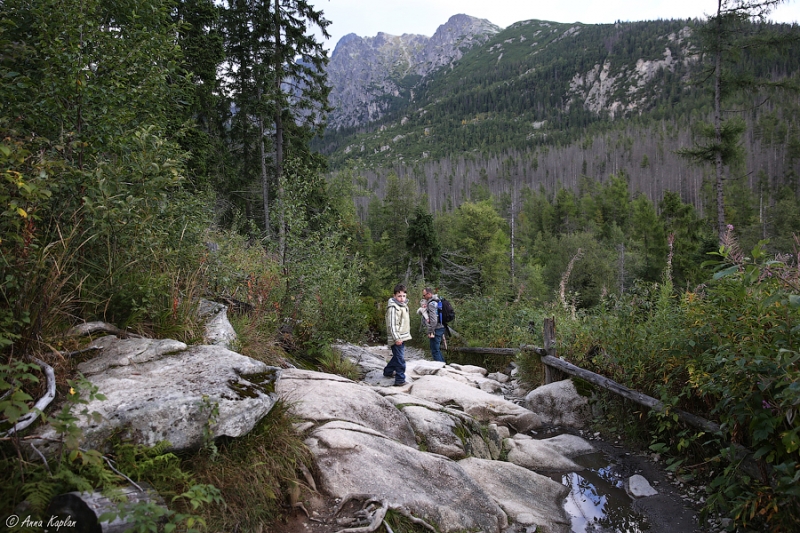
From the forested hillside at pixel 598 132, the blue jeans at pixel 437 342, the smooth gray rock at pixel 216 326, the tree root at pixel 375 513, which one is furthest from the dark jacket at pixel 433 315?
the forested hillside at pixel 598 132

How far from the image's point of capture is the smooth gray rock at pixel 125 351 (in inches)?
126

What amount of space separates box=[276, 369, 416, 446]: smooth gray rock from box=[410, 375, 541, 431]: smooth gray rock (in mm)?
1810

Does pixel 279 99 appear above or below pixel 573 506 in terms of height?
above

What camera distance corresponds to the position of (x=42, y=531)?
2.02m

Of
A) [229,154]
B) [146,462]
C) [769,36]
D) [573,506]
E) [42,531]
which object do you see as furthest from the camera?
[229,154]

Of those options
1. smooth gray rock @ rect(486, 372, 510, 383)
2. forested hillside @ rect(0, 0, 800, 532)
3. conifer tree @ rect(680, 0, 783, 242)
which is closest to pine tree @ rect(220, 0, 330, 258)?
forested hillside @ rect(0, 0, 800, 532)

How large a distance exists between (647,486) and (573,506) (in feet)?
2.94

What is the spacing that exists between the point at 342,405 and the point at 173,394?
6.42 ft

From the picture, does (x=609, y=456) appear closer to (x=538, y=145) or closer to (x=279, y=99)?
(x=279, y=99)

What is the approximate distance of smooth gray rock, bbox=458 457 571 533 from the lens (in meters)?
4.07

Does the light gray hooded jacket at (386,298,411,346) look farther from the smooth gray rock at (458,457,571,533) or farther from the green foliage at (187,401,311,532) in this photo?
the green foliage at (187,401,311,532)

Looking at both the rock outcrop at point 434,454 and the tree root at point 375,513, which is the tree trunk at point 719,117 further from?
the tree root at point 375,513

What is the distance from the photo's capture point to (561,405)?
734cm

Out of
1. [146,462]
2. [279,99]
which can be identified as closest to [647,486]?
[146,462]
